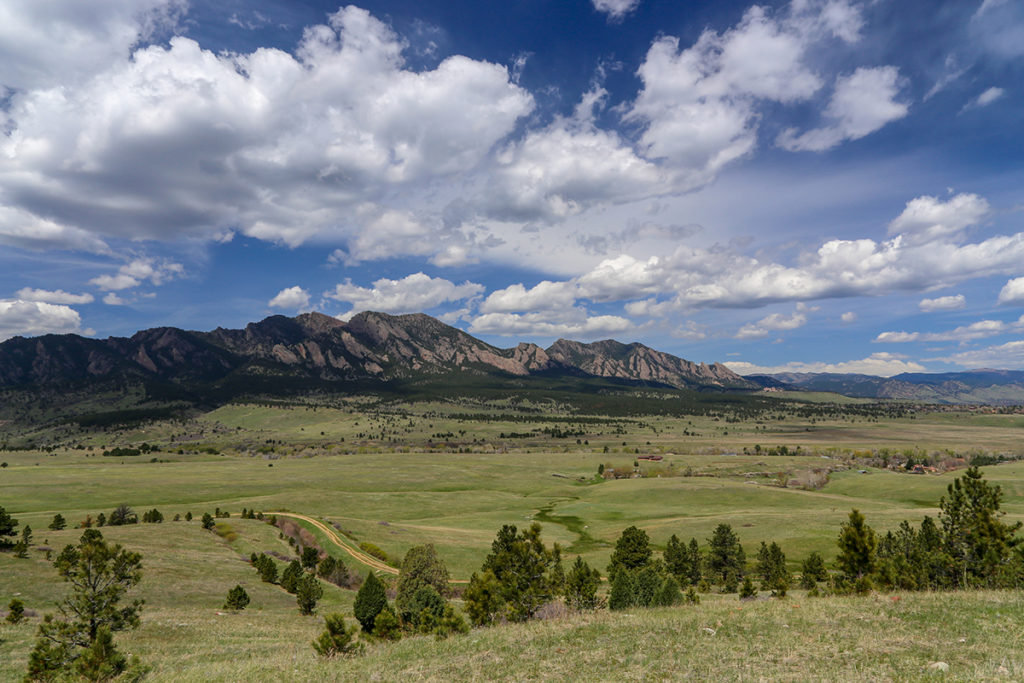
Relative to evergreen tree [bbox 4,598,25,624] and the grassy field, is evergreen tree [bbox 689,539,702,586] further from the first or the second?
evergreen tree [bbox 4,598,25,624]

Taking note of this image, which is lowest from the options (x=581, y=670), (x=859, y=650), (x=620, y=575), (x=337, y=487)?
(x=337, y=487)

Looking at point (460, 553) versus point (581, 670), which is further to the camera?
point (460, 553)

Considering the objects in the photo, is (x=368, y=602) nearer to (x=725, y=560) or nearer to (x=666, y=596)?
(x=666, y=596)

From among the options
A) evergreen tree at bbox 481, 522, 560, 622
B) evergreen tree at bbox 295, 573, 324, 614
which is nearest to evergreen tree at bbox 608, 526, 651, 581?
evergreen tree at bbox 481, 522, 560, 622

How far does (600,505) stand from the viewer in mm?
116500

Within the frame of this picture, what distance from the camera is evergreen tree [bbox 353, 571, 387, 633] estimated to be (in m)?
29.6

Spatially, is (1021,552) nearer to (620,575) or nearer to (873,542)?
(873,542)

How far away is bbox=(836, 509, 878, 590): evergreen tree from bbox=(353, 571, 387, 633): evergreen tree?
2884 cm

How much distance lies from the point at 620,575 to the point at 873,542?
1701 centimetres

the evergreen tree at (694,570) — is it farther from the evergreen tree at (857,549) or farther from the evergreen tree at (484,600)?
the evergreen tree at (484,600)

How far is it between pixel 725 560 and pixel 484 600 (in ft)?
150

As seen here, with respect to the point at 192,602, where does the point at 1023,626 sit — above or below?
above

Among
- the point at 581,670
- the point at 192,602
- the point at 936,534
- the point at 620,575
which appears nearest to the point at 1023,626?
the point at 581,670

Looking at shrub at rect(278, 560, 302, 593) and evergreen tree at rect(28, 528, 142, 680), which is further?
shrub at rect(278, 560, 302, 593)
